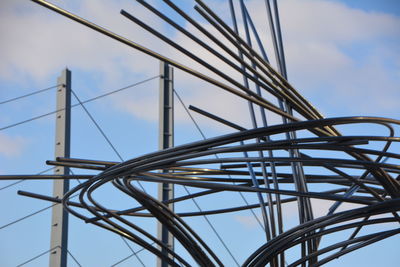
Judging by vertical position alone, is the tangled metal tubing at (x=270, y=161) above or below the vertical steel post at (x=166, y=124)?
below

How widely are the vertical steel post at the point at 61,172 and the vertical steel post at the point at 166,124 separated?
90 centimetres

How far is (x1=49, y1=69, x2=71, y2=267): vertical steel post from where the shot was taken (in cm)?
411

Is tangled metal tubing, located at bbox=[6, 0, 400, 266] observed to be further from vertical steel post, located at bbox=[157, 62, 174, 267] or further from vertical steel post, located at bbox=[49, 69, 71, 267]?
vertical steel post, located at bbox=[157, 62, 174, 267]

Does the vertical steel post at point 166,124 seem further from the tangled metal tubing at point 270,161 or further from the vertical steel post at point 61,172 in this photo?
the tangled metal tubing at point 270,161

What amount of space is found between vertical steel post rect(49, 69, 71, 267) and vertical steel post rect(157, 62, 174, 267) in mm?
897

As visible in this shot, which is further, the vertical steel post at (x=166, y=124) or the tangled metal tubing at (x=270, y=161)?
the vertical steel post at (x=166, y=124)

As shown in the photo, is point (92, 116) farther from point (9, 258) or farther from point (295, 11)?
point (295, 11)

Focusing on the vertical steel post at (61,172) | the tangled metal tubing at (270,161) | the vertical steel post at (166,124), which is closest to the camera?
the tangled metal tubing at (270,161)

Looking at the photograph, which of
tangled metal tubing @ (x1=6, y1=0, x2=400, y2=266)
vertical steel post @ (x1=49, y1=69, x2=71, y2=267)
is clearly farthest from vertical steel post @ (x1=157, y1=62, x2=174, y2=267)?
tangled metal tubing @ (x1=6, y1=0, x2=400, y2=266)

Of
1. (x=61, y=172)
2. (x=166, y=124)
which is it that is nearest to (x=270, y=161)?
(x=61, y=172)

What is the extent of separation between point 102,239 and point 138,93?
4.39 ft

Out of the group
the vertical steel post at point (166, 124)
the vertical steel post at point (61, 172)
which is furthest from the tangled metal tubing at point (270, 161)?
the vertical steel post at point (166, 124)

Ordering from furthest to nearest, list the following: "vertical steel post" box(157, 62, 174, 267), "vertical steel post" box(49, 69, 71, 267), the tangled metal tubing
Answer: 1. "vertical steel post" box(157, 62, 174, 267)
2. "vertical steel post" box(49, 69, 71, 267)
3. the tangled metal tubing

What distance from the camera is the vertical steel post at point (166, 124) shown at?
16.4 feet
